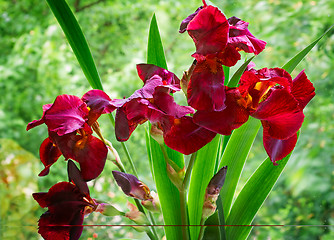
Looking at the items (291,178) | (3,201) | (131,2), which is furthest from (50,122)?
(131,2)

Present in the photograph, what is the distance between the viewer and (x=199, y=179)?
0.51 metres

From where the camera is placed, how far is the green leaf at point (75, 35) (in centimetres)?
54

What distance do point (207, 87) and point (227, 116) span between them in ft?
0.11

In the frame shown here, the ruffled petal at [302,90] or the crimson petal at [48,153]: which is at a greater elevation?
the crimson petal at [48,153]

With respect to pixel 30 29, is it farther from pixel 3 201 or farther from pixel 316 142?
pixel 316 142

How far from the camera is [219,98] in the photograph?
1.28 feet

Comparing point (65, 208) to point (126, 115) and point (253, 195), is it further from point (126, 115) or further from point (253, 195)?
point (253, 195)

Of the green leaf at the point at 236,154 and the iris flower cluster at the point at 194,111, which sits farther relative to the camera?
the green leaf at the point at 236,154

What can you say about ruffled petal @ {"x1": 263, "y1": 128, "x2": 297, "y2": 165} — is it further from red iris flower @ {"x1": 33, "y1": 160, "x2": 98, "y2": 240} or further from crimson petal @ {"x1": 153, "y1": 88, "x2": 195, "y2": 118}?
red iris flower @ {"x1": 33, "y1": 160, "x2": 98, "y2": 240}

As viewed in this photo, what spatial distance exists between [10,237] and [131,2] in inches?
87.5

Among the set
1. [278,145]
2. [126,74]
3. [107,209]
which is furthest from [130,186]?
[126,74]

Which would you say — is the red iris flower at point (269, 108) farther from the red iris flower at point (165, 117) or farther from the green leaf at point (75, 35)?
the green leaf at point (75, 35)

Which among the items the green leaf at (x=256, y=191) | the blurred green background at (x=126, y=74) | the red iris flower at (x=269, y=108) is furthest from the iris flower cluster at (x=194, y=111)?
the blurred green background at (x=126, y=74)

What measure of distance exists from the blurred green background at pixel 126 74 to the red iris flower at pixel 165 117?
4.84 feet
